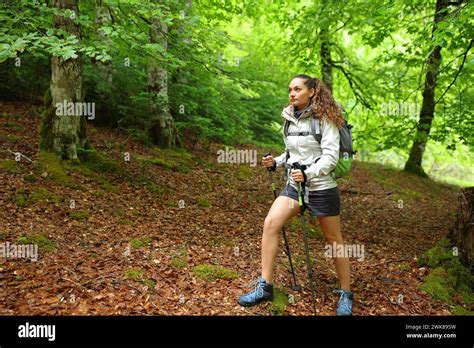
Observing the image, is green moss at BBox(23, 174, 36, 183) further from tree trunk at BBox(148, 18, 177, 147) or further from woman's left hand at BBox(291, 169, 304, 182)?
woman's left hand at BBox(291, 169, 304, 182)

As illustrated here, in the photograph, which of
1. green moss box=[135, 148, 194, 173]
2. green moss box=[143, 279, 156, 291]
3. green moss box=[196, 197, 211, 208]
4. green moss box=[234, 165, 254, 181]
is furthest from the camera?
green moss box=[234, 165, 254, 181]

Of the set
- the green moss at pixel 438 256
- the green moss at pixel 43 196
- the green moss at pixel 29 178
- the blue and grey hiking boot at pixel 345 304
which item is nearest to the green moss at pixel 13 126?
the green moss at pixel 29 178

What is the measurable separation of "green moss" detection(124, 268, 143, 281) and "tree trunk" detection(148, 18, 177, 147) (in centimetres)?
593

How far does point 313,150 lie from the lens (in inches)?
158

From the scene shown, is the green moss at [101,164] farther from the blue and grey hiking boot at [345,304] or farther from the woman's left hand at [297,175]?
the blue and grey hiking boot at [345,304]

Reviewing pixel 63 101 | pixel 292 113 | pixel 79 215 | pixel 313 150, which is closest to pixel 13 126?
pixel 63 101

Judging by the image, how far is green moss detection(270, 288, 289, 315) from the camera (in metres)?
4.11

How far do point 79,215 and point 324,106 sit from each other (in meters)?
4.12

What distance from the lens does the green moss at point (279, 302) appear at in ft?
13.5

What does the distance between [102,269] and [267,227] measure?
6.83 feet

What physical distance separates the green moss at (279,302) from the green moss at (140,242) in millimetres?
2065

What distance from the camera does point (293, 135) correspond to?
13.5 feet

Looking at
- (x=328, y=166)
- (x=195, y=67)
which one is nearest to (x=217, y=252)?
(x=328, y=166)

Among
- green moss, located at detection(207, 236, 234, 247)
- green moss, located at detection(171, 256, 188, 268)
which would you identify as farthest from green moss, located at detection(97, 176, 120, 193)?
green moss, located at detection(171, 256, 188, 268)
